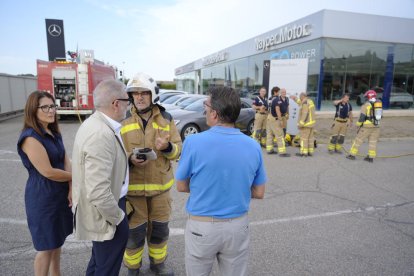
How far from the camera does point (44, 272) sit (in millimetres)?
2365

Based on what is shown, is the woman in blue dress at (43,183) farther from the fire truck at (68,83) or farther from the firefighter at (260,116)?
the fire truck at (68,83)

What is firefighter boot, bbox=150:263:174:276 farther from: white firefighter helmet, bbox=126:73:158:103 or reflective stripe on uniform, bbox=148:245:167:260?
white firefighter helmet, bbox=126:73:158:103

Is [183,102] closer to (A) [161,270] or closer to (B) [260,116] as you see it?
(B) [260,116]

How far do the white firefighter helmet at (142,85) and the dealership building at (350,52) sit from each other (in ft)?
50.2

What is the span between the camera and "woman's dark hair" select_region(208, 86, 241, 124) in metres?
1.75

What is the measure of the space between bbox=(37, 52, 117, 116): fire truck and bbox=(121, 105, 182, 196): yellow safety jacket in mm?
11919

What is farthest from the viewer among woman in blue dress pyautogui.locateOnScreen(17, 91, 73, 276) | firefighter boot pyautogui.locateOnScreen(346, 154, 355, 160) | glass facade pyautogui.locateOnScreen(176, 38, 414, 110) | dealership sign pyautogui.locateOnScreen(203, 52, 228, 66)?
dealership sign pyautogui.locateOnScreen(203, 52, 228, 66)

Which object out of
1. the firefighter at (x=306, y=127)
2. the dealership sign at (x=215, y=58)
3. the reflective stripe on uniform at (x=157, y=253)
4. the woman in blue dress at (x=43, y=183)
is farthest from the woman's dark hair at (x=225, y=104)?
the dealership sign at (x=215, y=58)

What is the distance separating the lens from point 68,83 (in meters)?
13.8

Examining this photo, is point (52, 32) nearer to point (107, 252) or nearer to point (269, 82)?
point (269, 82)

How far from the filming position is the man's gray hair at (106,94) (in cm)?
197

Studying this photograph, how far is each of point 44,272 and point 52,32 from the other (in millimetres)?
23971

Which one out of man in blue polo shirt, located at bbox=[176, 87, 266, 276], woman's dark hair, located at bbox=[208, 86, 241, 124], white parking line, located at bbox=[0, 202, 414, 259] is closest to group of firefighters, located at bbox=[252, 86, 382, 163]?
white parking line, located at bbox=[0, 202, 414, 259]

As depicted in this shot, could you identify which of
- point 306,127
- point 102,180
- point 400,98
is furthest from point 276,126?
point 400,98
